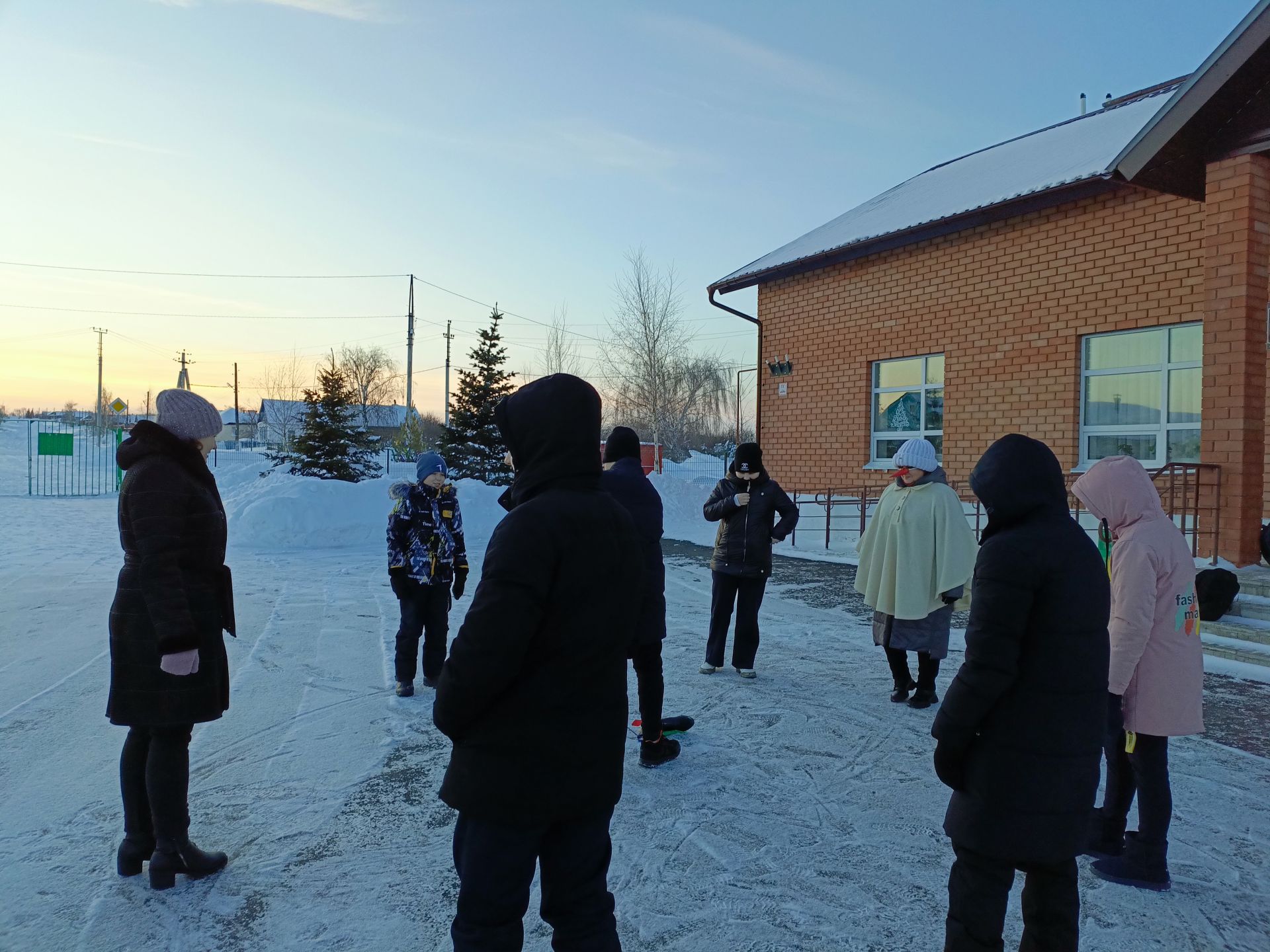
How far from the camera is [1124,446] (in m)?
10.2

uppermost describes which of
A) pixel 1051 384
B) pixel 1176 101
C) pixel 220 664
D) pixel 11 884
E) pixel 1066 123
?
pixel 1066 123

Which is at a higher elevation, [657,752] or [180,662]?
[180,662]

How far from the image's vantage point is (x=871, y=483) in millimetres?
13234

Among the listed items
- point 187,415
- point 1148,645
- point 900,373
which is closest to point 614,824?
point 1148,645

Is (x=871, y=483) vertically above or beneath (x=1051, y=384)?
beneath

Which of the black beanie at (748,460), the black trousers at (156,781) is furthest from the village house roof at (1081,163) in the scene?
the black trousers at (156,781)

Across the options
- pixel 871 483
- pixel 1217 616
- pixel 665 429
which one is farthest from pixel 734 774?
pixel 665 429

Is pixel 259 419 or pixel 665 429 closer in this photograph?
pixel 665 429

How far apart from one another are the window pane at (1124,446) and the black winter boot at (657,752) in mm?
7630

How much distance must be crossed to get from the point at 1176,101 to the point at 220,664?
880cm

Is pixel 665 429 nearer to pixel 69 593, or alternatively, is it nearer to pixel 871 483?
pixel 871 483

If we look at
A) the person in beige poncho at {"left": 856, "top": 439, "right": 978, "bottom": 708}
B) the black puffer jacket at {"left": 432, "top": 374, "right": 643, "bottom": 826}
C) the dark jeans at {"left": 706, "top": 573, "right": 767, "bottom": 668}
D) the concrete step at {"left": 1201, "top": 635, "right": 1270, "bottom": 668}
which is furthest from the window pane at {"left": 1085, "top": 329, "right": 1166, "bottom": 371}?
the black puffer jacket at {"left": 432, "top": 374, "right": 643, "bottom": 826}

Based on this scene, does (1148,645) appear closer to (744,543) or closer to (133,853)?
(744,543)

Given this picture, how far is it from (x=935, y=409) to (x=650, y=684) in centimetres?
945
